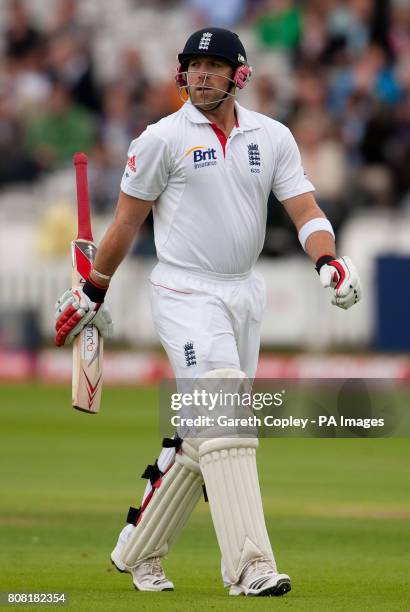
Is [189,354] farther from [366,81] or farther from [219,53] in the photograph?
[366,81]

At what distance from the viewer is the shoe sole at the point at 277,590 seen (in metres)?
5.17

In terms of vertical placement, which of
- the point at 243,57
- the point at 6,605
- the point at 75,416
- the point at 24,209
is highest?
the point at 24,209

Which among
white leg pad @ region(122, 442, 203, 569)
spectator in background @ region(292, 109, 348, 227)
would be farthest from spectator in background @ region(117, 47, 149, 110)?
white leg pad @ region(122, 442, 203, 569)

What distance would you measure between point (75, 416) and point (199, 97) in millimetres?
7769

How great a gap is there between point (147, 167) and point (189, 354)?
2.12ft

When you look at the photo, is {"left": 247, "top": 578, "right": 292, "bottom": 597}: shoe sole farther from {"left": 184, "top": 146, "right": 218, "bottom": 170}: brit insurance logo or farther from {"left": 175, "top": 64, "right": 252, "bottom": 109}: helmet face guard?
{"left": 175, "top": 64, "right": 252, "bottom": 109}: helmet face guard

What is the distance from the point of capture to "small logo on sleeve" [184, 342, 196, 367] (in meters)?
5.41

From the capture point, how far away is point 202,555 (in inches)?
267

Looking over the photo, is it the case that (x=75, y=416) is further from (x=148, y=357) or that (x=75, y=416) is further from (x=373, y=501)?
(x=373, y=501)

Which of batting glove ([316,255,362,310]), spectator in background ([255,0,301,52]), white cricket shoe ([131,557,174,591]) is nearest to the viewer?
batting glove ([316,255,362,310])

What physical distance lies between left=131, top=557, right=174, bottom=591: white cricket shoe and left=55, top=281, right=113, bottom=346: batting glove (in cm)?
83

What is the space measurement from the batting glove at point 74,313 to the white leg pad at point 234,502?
2.26 feet

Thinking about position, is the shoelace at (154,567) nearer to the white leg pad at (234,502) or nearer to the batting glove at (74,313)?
the white leg pad at (234,502)

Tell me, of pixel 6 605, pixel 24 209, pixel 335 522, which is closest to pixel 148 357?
pixel 24 209
